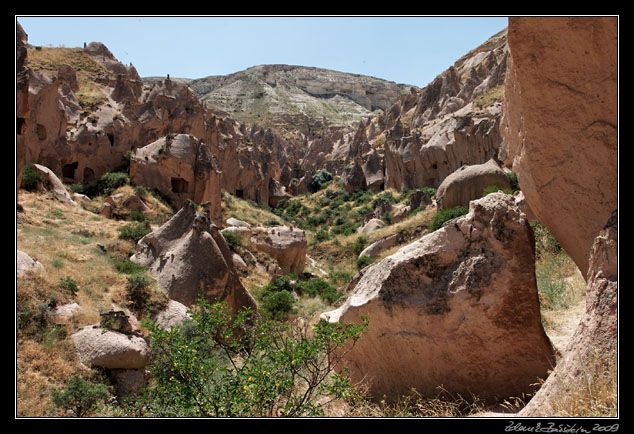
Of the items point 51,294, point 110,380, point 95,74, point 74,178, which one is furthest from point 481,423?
point 95,74

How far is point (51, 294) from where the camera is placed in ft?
25.1

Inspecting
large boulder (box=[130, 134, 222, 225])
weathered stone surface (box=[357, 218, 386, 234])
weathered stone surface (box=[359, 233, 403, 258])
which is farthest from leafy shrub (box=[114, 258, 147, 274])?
weathered stone surface (box=[357, 218, 386, 234])

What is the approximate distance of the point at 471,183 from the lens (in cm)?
2280

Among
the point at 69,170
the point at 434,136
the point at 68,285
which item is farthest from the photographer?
the point at 434,136

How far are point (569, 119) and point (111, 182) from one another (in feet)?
75.3

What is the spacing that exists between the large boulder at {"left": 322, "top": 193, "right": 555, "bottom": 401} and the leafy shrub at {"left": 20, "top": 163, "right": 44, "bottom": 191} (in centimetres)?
1672

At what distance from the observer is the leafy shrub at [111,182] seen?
2254 centimetres

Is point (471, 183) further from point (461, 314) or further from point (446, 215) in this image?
point (461, 314)

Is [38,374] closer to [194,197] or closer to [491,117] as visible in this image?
[194,197]

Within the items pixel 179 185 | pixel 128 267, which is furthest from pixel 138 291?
pixel 179 185

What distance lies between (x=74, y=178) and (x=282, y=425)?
80.2 feet

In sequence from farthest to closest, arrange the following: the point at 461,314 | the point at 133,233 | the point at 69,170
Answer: the point at 69,170 → the point at 133,233 → the point at 461,314

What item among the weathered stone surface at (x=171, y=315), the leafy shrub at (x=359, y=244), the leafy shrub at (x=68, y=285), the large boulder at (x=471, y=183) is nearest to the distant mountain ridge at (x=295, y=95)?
the leafy shrub at (x=359, y=244)

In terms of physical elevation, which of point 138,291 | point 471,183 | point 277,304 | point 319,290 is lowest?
point 319,290
